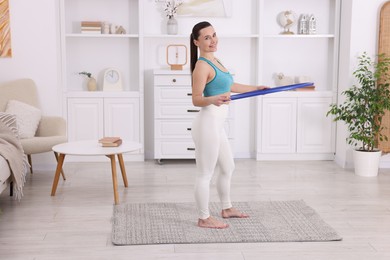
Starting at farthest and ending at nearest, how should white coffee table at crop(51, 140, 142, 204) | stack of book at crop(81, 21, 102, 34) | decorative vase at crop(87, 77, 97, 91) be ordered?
1. decorative vase at crop(87, 77, 97, 91)
2. stack of book at crop(81, 21, 102, 34)
3. white coffee table at crop(51, 140, 142, 204)

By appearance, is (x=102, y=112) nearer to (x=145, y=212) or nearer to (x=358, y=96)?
(x=145, y=212)

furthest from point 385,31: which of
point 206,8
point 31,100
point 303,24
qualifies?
point 31,100

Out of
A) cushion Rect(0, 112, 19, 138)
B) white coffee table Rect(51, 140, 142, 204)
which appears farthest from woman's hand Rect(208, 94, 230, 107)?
cushion Rect(0, 112, 19, 138)

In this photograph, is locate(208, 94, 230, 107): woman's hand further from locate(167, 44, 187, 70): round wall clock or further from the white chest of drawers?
locate(167, 44, 187, 70): round wall clock

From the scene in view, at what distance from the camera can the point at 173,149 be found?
18.9 feet

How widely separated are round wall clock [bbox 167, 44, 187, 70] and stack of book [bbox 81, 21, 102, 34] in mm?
737

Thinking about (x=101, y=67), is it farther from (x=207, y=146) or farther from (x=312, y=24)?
(x=207, y=146)

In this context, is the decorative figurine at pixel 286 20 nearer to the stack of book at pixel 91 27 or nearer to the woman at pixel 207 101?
the stack of book at pixel 91 27

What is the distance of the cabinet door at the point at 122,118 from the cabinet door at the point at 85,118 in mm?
69

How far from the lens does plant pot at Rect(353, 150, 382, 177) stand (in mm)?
5246

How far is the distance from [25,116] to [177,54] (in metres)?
1.75

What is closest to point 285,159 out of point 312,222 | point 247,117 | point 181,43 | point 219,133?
point 247,117

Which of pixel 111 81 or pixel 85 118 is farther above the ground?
pixel 111 81

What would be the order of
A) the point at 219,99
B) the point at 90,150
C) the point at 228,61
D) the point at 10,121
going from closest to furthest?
the point at 219,99
the point at 90,150
the point at 10,121
the point at 228,61
